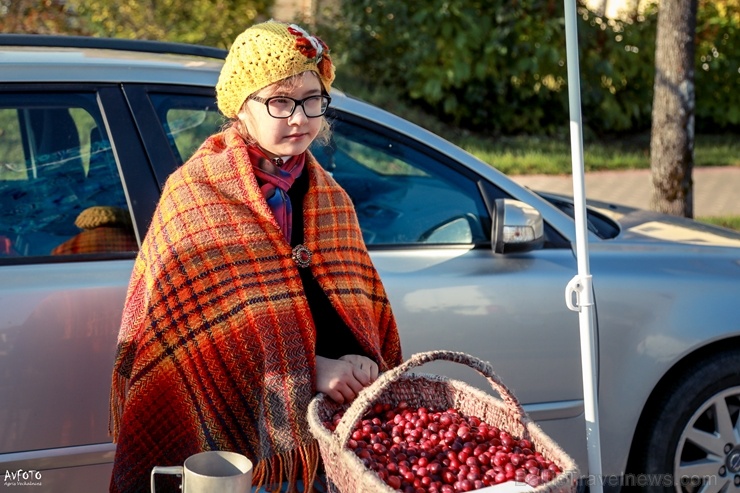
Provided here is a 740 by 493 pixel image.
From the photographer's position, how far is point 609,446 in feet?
11.7

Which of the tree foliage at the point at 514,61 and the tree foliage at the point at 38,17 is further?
the tree foliage at the point at 514,61

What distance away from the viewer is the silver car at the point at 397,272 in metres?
2.97

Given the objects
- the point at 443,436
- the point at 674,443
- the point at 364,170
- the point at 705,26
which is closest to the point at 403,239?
the point at 364,170

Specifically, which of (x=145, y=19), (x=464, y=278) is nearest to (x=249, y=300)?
(x=464, y=278)

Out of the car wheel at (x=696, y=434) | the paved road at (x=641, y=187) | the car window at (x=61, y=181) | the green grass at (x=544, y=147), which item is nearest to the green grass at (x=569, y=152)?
the green grass at (x=544, y=147)

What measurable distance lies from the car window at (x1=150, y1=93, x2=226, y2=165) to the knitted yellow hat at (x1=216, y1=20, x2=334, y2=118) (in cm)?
83

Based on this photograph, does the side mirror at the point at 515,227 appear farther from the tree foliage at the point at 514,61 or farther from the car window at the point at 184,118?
the tree foliage at the point at 514,61

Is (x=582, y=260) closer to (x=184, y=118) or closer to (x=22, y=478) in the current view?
(x=184, y=118)

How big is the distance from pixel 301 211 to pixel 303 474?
66 centimetres

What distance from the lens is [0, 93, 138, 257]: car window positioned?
10.3 ft

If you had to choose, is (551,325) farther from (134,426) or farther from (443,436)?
(134,426)

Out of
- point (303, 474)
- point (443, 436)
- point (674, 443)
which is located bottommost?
point (674, 443)

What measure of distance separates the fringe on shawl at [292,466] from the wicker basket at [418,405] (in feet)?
0.45

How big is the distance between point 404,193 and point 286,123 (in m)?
1.37
